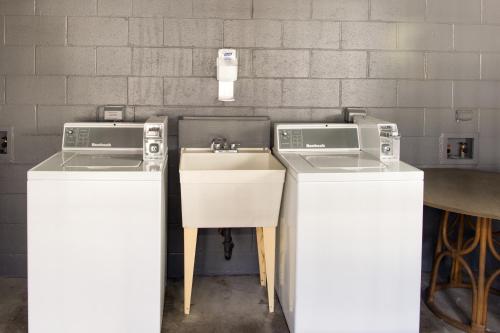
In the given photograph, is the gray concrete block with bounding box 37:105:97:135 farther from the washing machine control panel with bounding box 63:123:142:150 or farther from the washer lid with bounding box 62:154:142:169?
the washer lid with bounding box 62:154:142:169

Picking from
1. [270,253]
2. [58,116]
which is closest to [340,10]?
[270,253]

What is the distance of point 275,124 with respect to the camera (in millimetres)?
3900

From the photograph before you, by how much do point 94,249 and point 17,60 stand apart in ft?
5.18

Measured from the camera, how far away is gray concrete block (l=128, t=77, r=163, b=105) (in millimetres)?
3955

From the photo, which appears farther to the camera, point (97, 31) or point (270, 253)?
point (97, 31)

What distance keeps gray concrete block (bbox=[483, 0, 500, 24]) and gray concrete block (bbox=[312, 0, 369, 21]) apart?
80 cm

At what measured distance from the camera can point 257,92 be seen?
404 cm

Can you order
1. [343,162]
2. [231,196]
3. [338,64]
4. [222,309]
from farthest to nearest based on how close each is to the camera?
[338,64] → [222,309] → [343,162] → [231,196]

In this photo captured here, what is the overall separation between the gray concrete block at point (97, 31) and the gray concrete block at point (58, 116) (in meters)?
0.41

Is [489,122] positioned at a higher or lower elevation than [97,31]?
lower

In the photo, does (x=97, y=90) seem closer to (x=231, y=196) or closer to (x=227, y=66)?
(x=227, y=66)

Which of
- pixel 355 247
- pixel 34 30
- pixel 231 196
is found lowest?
pixel 355 247

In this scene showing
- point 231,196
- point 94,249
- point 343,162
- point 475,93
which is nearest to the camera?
point 94,249

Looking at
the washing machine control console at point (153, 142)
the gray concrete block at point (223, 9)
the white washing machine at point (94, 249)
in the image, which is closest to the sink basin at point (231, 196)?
the washing machine control console at point (153, 142)
